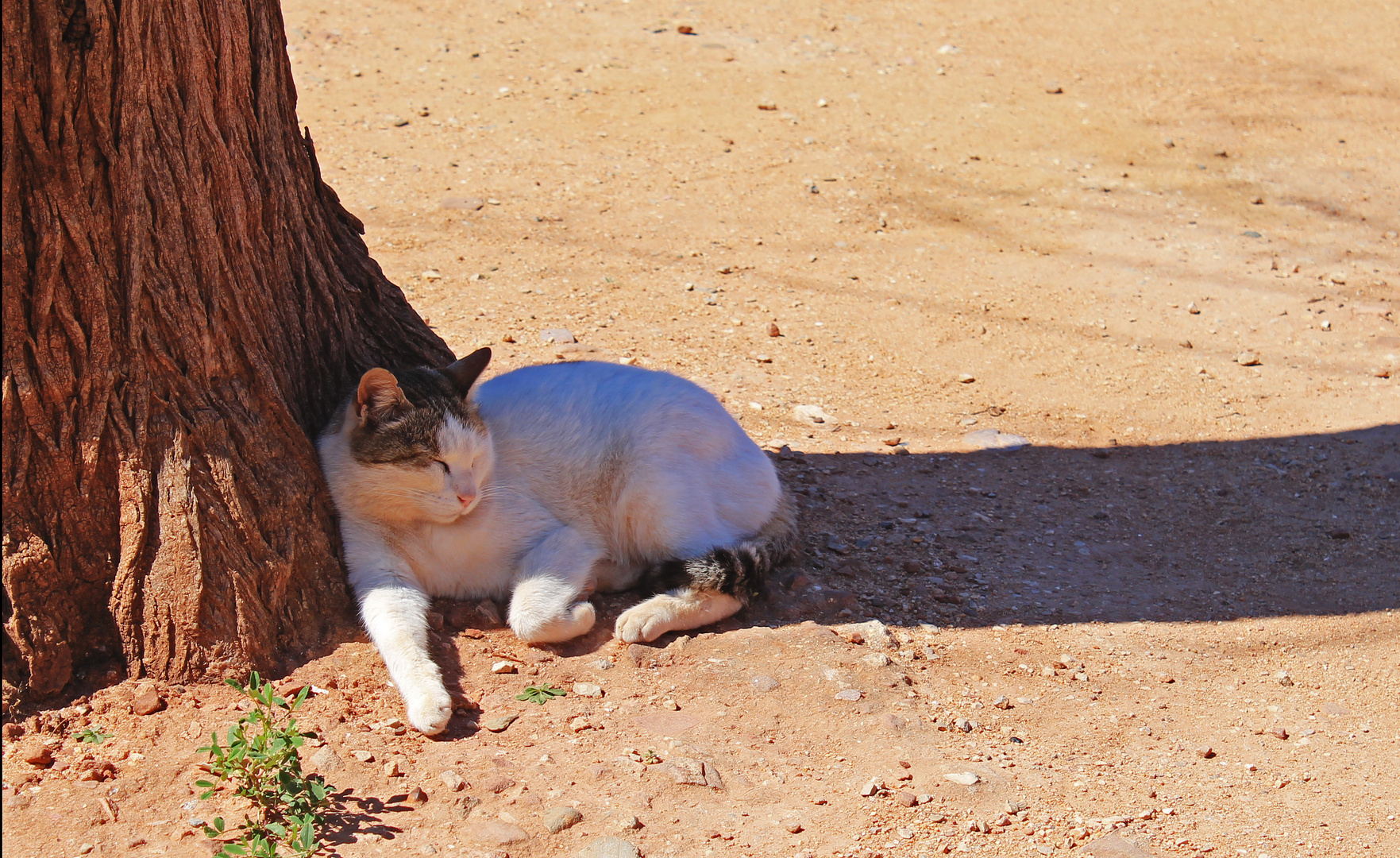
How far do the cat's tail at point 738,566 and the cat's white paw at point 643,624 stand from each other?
0.16 meters

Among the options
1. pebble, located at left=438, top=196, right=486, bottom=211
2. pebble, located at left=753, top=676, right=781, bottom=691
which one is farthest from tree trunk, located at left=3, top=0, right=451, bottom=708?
pebble, located at left=438, top=196, right=486, bottom=211

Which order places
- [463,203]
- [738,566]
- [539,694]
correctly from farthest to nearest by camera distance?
1. [463,203]
2. [738,566]
3. [539,694]

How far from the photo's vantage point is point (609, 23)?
32.9ft

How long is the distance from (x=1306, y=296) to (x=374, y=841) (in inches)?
255

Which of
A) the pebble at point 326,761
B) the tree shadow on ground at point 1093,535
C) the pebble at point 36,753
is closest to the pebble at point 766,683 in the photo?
the tree shadow on ground at point 1093,535

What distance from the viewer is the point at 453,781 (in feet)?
9.41

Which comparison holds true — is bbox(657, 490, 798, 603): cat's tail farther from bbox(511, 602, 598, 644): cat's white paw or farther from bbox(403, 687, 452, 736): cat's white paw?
bbox(403, 687, 452, 736): cat's white paw

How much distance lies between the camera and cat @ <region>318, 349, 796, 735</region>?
137 inches

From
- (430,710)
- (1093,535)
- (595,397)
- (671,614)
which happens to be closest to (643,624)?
(671,614)

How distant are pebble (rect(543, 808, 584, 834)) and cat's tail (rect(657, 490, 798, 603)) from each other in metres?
1.01

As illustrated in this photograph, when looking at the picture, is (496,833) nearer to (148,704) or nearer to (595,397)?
(148,704)

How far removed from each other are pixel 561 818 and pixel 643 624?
0.86 metres

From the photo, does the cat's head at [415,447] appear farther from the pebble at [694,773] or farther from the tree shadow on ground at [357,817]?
the pebble at [694,773]

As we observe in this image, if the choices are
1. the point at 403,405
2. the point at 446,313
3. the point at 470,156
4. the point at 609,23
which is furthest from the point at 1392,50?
the point at 403,405
